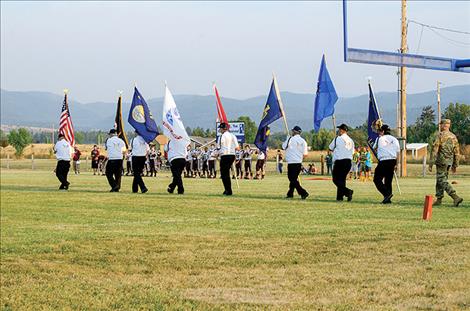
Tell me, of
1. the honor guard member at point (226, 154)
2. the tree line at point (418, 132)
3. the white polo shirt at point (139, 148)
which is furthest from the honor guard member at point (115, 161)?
the tree line at point (418, 132)

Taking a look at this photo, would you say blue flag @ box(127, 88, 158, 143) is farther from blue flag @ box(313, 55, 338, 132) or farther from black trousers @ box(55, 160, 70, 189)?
blue flag @ box(313, 55, 338, 132)

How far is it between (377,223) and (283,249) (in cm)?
397

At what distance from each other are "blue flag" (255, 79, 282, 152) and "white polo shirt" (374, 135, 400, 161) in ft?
27.9

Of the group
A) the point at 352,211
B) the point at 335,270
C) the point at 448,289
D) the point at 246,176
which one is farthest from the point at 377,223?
the point at 246,176

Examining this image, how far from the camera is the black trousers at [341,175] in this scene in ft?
85.8

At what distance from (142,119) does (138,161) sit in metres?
3.81

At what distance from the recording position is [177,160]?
101ft

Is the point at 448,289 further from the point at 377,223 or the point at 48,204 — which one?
the point at 48,204

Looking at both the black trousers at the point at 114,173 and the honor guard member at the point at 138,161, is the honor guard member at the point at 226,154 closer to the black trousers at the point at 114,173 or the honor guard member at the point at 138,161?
the honor guard member at the point at 138,161

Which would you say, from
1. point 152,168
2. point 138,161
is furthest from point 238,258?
point 152,168

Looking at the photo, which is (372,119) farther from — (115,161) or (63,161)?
(63,161)

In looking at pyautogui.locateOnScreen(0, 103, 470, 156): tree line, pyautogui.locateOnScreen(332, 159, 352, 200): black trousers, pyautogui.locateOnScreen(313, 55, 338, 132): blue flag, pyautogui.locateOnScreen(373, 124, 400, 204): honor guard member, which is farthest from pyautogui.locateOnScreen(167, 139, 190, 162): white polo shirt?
pyautogui.locateOnScreen(0, 103, 470, 156): tree line

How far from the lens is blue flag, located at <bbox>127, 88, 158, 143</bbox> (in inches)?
1355

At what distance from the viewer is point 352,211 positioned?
21.9m
